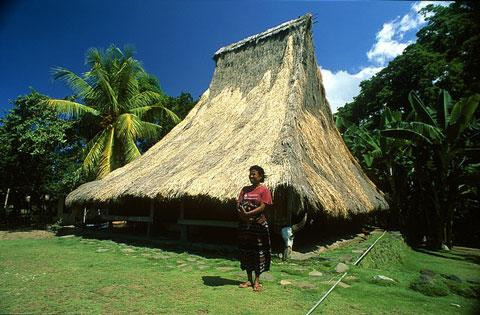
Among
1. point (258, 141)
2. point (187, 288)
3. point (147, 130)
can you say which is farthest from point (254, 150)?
point (147, 130)

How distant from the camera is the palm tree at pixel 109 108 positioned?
1428cm

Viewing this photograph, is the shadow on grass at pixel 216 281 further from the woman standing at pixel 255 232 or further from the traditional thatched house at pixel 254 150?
the traditional thatched house at pixel 254 150

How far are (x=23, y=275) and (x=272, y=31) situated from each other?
10.2 meters

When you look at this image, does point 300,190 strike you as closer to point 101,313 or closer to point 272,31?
point 101,313

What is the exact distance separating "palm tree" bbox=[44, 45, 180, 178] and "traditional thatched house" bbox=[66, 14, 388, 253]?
2906 millimetres

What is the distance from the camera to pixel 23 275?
4.86 metres

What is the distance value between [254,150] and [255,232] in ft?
11.5

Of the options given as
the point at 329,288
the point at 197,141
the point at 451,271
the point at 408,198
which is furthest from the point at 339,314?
the point at 408,198

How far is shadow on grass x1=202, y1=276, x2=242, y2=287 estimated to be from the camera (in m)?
4.50

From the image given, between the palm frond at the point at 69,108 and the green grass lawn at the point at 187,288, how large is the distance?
27.1 feet

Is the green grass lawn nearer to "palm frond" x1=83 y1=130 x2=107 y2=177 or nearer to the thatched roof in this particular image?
the thatched roof

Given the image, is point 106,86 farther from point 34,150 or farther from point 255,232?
point 255,232

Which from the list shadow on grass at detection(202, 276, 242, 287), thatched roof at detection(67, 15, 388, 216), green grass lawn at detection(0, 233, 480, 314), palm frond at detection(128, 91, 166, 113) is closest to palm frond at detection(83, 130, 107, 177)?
palm frond at detection(128, 91, 166, 113)

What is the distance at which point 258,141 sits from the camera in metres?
7.92
